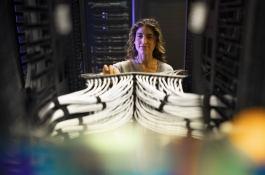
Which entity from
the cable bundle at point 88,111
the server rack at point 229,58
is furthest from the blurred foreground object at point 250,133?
the cable bundle at point 88,111

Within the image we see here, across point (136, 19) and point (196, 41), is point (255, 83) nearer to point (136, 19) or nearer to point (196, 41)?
point (196, 41)

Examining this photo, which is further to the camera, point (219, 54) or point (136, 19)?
point (136, 19)

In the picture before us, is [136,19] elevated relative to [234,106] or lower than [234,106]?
elevated

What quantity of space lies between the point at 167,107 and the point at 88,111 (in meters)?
0.10

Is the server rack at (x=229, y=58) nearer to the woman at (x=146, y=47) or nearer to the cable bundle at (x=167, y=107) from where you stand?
the cable bundle at (x=167, y=107)

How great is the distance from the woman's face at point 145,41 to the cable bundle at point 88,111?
0.13 m

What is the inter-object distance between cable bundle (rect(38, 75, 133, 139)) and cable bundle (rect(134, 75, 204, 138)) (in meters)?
0.02

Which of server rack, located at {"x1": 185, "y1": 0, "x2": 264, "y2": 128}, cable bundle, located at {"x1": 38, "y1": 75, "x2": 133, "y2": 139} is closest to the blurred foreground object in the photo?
server rack, located at {"x1": 185, "y1": 0, "x2": 264, "y2": 128}

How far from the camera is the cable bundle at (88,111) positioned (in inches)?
12.1

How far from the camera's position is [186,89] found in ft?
1.09

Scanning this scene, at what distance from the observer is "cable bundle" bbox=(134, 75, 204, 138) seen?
0.98ft

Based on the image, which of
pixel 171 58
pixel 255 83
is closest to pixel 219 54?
pixel 255 83

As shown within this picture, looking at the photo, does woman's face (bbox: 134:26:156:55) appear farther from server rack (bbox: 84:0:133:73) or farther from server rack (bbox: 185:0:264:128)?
server rack (bbox: 185:0:264:128)

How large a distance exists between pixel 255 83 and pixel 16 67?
0.27m
